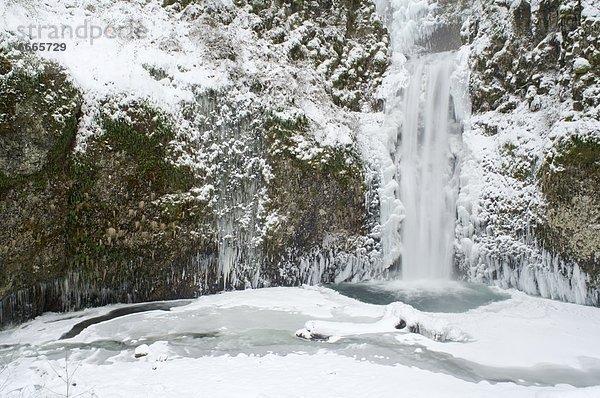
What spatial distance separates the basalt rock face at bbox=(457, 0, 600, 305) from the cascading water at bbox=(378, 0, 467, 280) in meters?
0.47

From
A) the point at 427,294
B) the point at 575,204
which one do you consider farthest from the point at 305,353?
the point at 575,204

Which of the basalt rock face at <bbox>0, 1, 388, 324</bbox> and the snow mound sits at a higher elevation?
the basalt rock face at <bbox>0, 1, 388, 324</bbox>

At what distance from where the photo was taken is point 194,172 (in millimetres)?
10016

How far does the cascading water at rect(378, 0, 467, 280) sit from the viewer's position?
11641mm

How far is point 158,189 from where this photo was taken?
959cm

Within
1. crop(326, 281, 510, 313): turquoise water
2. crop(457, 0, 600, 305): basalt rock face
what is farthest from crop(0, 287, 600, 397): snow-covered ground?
crop(457, 0, 600, 305): basalt rock face

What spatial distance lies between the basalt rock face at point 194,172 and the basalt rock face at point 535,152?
288 cm

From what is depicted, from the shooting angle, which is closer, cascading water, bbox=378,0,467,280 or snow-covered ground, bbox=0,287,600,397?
snow-covered ground, bbox=0,287,600,397

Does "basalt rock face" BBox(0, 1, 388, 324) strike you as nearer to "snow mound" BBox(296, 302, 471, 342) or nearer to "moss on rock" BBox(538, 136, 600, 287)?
"snow mound" BBox(296, 302, 471, 342)

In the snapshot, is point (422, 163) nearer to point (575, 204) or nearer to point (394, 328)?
point (575, 204)

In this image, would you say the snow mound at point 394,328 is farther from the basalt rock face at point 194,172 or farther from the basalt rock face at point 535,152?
the basalt rock face at point 535,152

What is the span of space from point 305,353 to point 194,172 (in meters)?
5.21

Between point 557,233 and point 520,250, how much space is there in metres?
0.91

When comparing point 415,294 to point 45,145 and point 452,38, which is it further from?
point 452,38
